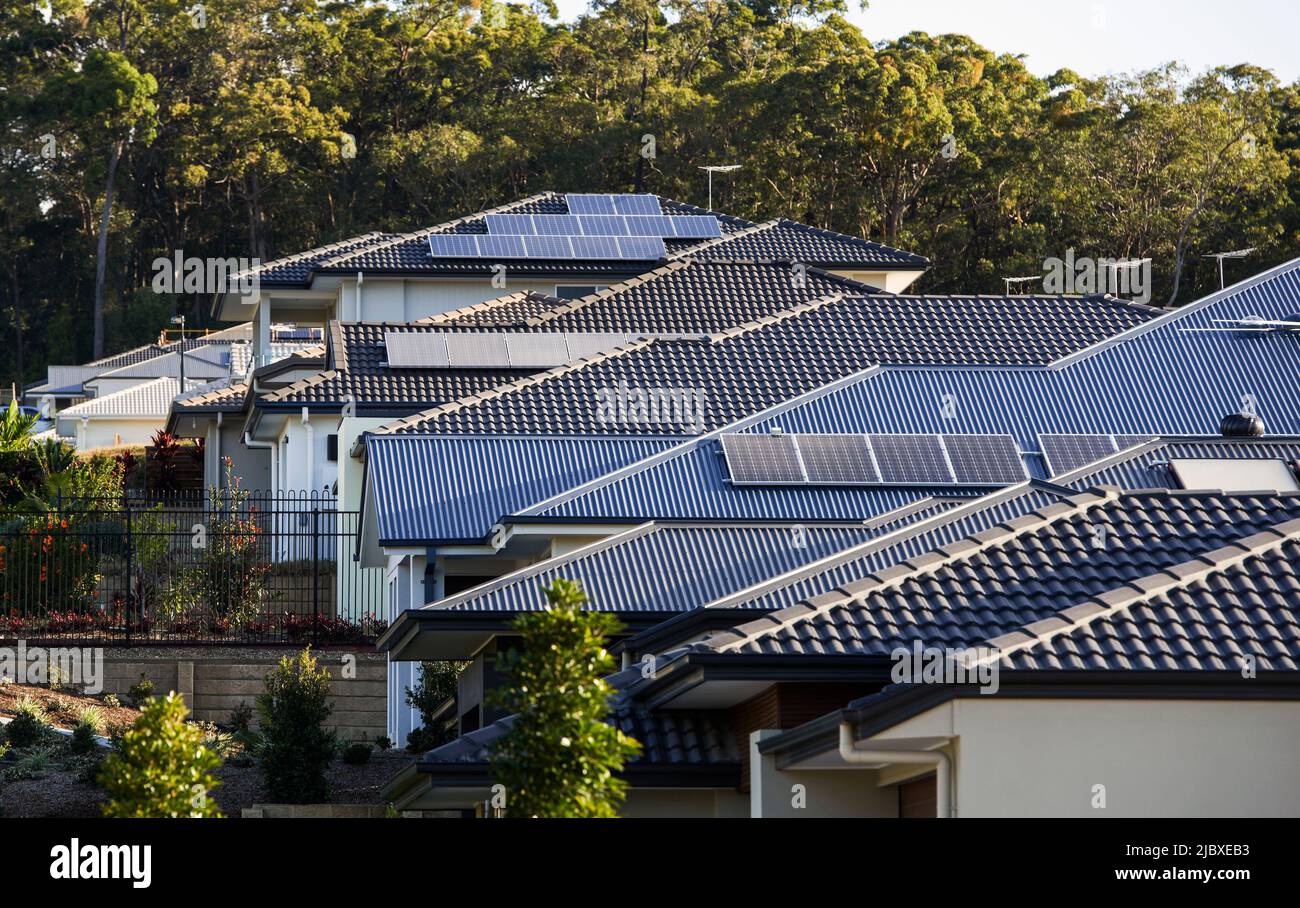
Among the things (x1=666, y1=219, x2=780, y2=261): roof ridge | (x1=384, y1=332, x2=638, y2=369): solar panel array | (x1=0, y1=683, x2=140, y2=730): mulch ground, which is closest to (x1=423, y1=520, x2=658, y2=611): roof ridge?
(x1=0, y1=683, x2=140, y2=730): mulch ground

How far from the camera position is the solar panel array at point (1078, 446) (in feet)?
Result: 89.3

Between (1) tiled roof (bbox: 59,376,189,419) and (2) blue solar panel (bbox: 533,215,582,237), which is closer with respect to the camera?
(2) blue solar panel (bbox: 533,215,582,237)

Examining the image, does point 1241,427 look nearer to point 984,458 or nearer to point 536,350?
point 984,458

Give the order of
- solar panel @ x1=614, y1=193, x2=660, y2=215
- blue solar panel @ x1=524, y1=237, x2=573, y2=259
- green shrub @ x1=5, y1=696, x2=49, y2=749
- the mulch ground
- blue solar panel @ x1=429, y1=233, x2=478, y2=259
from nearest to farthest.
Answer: green shrub @ x1=5, y1=696, x2=49, y2=749
the mulch ground
blue solar panel @ x1=429, y1=233, x2=478, y2=259
blue solar panel @ x1=524, y1=237, x2=573, y2=259
solar panel @ x1=614, y1=193, x2=660, y2=215

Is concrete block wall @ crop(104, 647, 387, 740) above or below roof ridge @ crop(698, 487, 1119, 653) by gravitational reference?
above

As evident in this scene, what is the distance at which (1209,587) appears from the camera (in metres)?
13.9

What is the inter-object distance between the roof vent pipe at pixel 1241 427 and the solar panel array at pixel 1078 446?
4.60 feet

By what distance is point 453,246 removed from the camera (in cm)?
4575

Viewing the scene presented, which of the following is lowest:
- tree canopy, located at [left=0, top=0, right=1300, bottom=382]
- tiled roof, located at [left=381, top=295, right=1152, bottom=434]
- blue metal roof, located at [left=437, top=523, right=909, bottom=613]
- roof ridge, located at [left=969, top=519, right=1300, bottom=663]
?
roof ridge, located at [left=969, top=519, right=1300, bottom=663]

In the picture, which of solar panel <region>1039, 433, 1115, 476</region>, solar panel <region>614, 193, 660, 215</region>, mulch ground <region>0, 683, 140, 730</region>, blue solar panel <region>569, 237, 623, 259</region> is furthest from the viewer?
solar panel <region>614, 193, 660, 215</region>

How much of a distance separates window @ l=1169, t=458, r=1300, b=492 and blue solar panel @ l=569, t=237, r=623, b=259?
23.9m

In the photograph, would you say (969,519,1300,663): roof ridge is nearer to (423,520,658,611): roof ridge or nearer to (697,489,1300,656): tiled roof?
(697,489,1300,656): tiled roof

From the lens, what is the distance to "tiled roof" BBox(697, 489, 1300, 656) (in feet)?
47.9

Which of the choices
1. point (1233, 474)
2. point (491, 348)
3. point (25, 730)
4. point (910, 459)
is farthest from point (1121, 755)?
point (491, 348)
